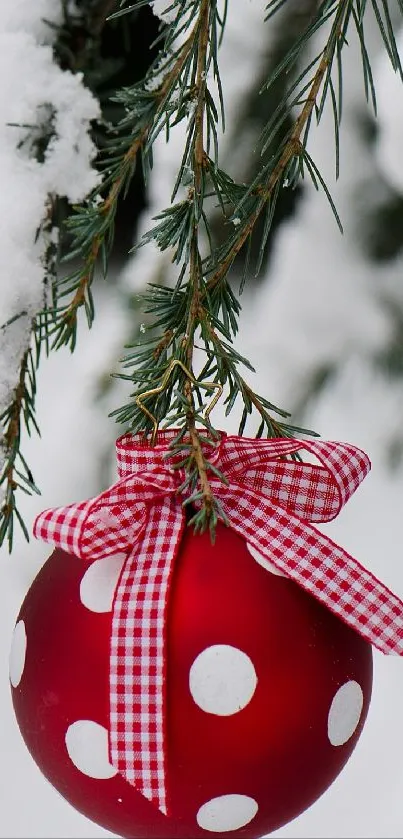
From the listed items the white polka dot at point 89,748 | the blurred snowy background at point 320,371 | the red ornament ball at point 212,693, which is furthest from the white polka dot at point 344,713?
the blurred snowy background at point 320,371

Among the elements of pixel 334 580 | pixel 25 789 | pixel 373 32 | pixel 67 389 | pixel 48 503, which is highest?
pixel 373 32

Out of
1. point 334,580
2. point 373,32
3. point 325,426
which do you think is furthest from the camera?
point 325,426

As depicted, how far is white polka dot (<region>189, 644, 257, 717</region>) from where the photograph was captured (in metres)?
0.40

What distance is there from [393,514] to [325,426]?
102 millimetres

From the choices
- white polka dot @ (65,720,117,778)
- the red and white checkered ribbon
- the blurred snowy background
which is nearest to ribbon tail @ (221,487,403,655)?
the red and white checkered ribbon

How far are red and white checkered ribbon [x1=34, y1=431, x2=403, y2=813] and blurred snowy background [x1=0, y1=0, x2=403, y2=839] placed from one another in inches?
12.1

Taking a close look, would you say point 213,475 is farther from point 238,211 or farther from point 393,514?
point 393,514

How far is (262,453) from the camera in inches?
18.1

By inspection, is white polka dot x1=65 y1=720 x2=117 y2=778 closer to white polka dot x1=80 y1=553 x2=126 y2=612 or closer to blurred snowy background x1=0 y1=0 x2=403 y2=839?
white polka dot x1=80 y1=553 x2=126 y2=612

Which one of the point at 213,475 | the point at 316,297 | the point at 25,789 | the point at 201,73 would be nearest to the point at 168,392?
the point at 213,475

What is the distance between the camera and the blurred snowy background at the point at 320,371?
728 mm

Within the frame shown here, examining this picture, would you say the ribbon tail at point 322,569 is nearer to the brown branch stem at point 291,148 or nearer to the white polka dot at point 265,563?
the white polka dot at point 265,563

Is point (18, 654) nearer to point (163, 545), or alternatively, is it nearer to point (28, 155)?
point (163, 545)

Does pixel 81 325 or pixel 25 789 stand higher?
pixel 81 325
